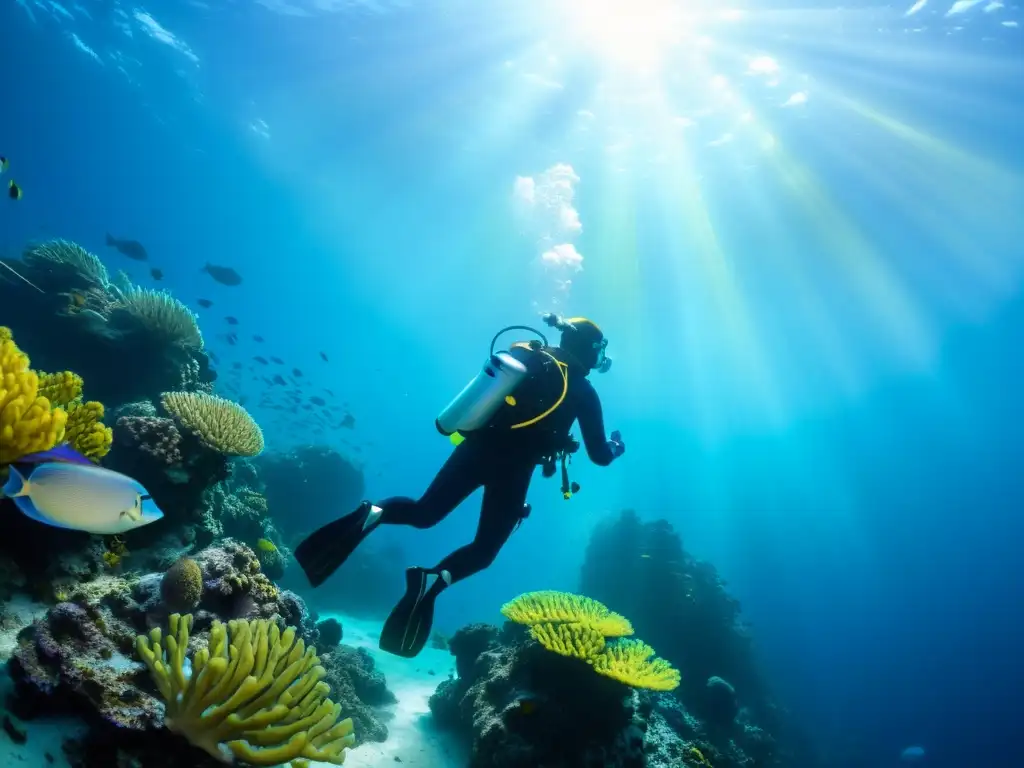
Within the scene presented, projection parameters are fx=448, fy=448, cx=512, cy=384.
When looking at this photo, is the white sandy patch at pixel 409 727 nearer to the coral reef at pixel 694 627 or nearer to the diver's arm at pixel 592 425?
the diver's arm at pixel 592 425

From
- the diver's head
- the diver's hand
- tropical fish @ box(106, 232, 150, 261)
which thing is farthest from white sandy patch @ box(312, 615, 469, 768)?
Result: tropical fish @ box(106, 232, 150, 261)

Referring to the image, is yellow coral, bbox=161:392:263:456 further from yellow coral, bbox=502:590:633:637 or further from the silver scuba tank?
yellow coral, bbox=502:590:633:637

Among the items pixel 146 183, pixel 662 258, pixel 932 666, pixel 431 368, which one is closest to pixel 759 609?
pixel 932 666

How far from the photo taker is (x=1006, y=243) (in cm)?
3019

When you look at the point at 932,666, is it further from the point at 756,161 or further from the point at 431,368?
the point at 431,368

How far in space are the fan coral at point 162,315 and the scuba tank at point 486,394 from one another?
5.69 meters

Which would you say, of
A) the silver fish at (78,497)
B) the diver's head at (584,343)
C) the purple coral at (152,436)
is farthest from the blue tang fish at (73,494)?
the diver's head at (584,343)

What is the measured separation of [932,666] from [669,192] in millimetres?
54804

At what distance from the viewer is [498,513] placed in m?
4.96

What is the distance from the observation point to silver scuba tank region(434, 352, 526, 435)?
182 inches

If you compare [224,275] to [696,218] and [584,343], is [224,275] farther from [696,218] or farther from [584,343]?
[696,218]

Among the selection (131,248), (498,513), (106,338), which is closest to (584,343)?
(498,513)

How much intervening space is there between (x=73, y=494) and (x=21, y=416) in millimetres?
1010

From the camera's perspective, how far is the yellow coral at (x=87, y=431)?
3717 mm
